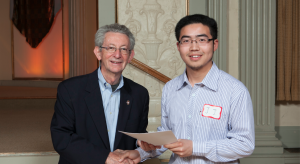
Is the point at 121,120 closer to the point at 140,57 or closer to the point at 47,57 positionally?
the point at 140,57

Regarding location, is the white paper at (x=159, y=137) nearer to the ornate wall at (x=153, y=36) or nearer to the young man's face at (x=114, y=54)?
the young man's face at (x=114, y=54)

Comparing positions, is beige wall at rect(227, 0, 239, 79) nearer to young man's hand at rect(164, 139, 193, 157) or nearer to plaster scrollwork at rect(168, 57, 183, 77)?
plaster scrollwork at rect(168, 57, 183, 77)

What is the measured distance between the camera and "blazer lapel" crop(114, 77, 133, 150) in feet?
5.89

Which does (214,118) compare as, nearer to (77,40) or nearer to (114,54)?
(114,54)

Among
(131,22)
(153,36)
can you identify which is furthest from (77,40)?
(153,36)

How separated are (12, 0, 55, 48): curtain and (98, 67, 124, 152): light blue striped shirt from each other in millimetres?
8740

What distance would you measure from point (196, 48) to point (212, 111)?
0.37 metres

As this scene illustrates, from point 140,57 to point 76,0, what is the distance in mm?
4753

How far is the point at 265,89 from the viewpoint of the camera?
373 centimetres

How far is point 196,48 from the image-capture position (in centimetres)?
150

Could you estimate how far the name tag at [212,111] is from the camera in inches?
57.9

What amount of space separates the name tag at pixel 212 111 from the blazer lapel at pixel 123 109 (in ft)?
1.97

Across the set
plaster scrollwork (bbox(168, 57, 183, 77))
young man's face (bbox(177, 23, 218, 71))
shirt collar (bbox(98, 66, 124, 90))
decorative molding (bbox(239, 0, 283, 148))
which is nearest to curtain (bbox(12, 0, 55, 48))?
plaster scrollwork (bbox(168, 57, 183, 77))

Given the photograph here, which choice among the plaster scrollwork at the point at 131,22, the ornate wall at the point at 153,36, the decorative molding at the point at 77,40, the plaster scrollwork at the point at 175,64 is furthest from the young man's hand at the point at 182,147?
the decorative molding at the point at 77,40
